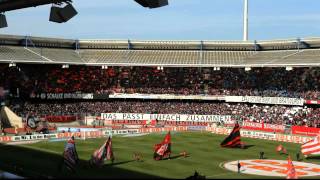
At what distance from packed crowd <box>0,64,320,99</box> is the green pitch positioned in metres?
26.0

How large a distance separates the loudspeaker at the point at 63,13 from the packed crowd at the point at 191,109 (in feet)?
182

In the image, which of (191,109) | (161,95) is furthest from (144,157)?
(161,95)

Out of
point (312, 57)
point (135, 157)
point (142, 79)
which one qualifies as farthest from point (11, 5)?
point (142, 79)

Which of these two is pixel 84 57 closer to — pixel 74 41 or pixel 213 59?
pixel 74 41

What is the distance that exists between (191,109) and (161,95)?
20.1 feet

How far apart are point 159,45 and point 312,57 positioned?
2837 cm

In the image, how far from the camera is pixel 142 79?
9388 centimetres

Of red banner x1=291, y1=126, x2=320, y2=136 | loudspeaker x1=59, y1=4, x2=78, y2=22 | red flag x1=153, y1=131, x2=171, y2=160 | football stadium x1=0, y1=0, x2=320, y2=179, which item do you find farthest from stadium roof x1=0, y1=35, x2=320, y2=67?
loudspeaker x1=59, y1=4, x2=78, y2=22

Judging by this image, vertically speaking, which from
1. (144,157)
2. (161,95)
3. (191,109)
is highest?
(161,95)

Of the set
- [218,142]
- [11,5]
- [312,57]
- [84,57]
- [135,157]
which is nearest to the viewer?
[11,5]

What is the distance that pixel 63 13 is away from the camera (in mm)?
20219

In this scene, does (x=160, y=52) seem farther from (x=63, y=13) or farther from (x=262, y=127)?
(x=63, y=13)

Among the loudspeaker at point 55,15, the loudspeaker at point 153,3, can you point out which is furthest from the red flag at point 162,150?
the loudspeaker at point 153,3

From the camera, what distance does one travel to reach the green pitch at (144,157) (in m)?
36.5
